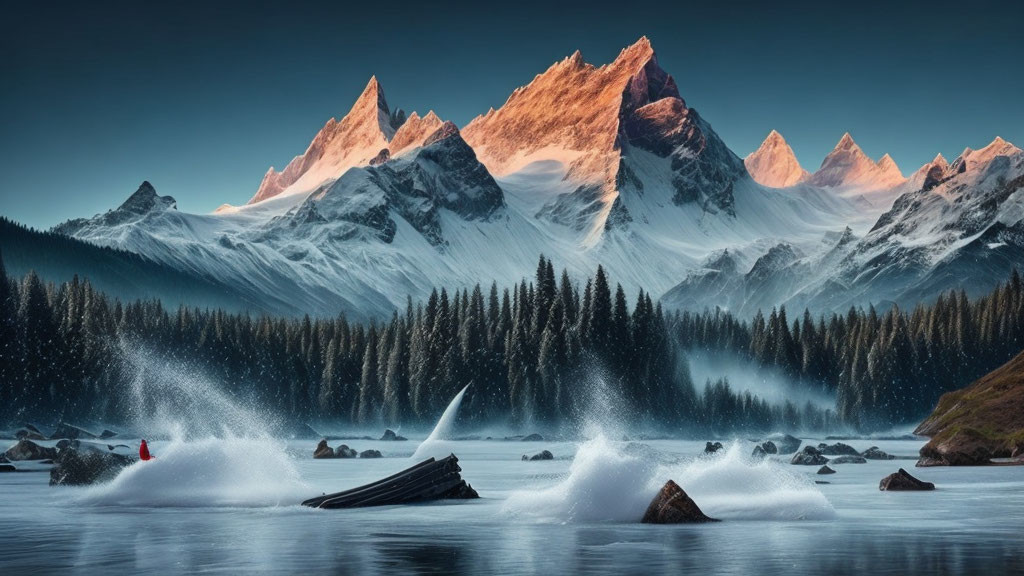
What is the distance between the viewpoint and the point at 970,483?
58375 mm

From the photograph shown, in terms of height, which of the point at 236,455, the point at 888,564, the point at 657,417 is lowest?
the point at 888,564

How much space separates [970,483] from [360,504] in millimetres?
29571

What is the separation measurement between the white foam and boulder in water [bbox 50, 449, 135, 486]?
4.81 m

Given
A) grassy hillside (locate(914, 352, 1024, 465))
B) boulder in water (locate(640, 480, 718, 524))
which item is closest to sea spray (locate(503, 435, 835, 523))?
boulder in water (locate(640, 480, 718, 524))

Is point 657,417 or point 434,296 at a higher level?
point 434,296

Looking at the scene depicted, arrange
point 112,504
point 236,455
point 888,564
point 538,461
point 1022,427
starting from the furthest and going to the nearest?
point 538,461
point 1022,427
point 236,455
point 112,504
point 888,564

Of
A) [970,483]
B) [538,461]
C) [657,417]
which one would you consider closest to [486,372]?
[657,417]

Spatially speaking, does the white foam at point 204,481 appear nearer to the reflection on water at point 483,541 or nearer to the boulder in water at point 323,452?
the reflection on water at point 483,541

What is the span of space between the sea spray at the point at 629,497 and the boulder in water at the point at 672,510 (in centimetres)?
79

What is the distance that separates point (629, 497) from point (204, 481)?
18.4m

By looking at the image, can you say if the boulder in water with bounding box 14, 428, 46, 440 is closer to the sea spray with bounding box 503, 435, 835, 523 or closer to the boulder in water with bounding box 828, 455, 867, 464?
the boulder in water with bounding box 828, 455, 867, 464

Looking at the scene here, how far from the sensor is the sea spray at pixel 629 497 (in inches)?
1634

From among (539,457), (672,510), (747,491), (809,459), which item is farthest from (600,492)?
(539,457)

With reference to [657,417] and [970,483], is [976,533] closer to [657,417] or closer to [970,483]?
[970,483]
